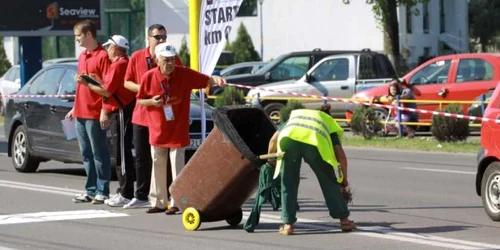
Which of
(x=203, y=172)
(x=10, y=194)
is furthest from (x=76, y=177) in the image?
(x=203, y=172)

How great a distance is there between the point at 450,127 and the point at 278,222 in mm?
10959

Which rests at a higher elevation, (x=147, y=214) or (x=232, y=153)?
(x=232, y=153)

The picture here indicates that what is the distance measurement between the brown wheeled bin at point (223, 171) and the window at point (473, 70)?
13.6 metres

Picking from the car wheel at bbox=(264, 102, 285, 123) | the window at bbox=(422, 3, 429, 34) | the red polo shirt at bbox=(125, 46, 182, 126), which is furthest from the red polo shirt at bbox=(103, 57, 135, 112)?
the window at bbox=(422, 3, 429, 34)

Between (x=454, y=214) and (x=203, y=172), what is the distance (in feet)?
9.67

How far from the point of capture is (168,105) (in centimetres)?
1180

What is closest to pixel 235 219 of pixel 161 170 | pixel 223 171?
pixel 223 171

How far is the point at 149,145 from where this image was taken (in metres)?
12.3

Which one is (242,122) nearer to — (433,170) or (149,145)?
(149,145)

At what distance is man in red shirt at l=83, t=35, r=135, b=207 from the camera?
12648 mm

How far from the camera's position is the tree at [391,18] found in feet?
123

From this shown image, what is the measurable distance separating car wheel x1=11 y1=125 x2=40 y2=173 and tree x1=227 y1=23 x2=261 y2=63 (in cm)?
3719

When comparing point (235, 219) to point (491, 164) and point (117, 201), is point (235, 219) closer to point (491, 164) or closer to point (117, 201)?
point (117, 201)

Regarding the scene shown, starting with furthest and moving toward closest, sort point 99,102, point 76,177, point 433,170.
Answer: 1. point 433,170
2. point 76,177
3. point 99,102
